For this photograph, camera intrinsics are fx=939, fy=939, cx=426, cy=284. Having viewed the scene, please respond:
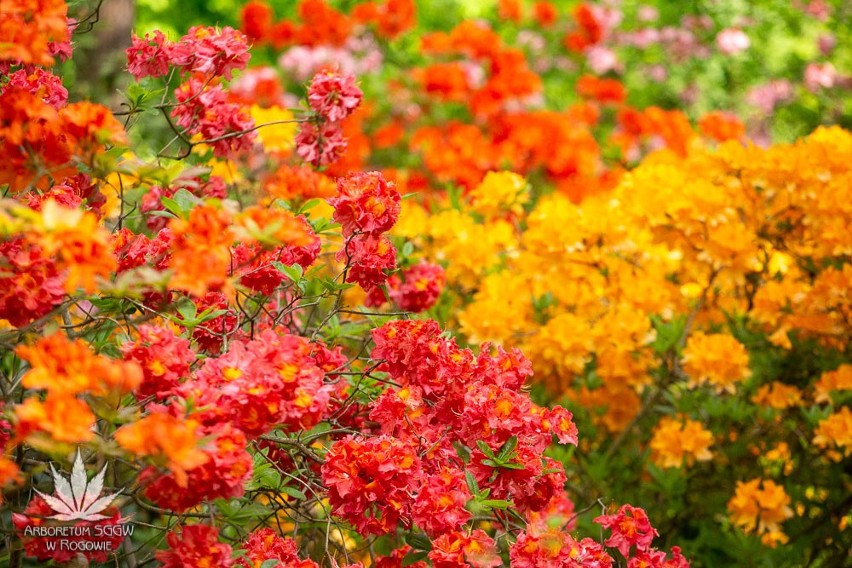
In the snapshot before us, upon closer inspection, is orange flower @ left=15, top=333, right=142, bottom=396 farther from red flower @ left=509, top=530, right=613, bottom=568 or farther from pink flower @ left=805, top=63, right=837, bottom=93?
pink flower @ left=805, top=63, right=837, bottom=93

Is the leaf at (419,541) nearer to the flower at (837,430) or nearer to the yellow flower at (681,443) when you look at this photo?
the yellow flower at (681,443)

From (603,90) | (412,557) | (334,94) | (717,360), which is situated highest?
(334,94)

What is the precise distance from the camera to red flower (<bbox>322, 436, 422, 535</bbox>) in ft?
5.07

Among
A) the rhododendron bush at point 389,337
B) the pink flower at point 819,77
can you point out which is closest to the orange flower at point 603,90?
the rhododendron bush at point 389,337

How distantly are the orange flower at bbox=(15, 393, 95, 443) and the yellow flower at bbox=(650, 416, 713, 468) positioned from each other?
6.21 ft

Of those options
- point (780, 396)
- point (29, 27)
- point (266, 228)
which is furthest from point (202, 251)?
point (780, 396)

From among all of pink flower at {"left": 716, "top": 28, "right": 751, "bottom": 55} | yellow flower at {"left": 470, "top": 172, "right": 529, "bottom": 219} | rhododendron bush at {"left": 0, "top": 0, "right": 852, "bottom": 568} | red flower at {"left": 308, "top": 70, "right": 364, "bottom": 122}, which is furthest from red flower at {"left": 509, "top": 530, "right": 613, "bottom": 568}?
pink flower at {"left": 716, "top": 28, "right": 751, "bottom": 55}

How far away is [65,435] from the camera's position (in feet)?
3.68

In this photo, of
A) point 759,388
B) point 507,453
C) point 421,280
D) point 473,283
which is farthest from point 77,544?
point 759,388

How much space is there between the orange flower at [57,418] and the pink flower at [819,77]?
23.1 feet

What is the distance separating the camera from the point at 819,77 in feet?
23.8

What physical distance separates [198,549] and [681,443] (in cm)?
164

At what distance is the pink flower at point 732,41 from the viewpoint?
7211 millimetres

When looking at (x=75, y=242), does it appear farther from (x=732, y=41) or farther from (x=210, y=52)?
(x=732, y=41)
